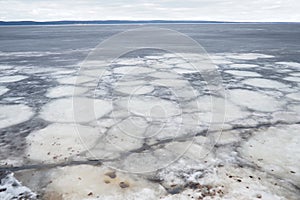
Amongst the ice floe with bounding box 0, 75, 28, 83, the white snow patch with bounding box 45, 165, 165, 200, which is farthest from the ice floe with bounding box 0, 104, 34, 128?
the ice floe with bounding box 0, 75, 28, 83

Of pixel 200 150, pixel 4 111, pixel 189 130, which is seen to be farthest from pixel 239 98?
pixel 4 111

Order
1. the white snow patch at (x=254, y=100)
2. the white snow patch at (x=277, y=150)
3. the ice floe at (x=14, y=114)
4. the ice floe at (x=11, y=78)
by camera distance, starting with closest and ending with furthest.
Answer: the white snow patch at (x=277, y=150)
the ice floe at (x=14, y=114)
the white snow patch at (x=254, y=100)
the ice floe at (x=11, y=78)

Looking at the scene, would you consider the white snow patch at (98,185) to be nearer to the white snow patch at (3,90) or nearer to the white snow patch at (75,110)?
the white snow patch at (75,110)

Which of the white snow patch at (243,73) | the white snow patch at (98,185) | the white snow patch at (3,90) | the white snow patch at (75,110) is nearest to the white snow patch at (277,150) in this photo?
the white snow patch at (98,185)

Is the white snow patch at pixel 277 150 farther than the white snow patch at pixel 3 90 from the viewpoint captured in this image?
No

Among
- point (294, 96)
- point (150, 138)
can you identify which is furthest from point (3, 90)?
point (294, 96)

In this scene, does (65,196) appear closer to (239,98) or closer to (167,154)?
(167,154)

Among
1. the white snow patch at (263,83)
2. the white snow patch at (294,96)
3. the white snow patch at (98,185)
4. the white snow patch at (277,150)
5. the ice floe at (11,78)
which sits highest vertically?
the ice floe at (11,78)

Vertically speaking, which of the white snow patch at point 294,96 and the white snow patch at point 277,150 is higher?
the white snow patch at point 294,96

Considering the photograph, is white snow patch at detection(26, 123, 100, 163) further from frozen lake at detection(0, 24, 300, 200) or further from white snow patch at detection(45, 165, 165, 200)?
white snow patch at detection(45, 165, 165, 200)

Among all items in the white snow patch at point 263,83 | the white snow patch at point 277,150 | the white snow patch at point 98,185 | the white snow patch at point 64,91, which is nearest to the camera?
the white snow patch at point 98,185

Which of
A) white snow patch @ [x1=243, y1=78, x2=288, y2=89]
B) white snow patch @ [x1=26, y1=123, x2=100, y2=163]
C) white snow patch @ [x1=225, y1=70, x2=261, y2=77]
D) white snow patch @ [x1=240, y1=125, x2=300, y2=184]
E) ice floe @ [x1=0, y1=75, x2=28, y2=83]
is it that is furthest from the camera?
white snow patch @ [x1=225, y1=70, x2=261, y2=77]

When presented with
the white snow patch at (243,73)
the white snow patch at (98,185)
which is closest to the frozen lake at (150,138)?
the white snow patch at (98,185)
